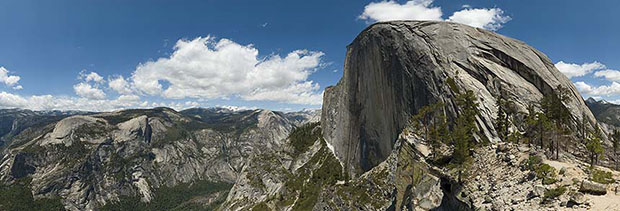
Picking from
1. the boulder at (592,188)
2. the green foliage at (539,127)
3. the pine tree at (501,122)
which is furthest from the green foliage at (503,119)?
the boulder at (592,188)

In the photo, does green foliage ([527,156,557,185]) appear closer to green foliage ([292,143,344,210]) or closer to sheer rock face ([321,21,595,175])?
sheer rock face ([321,21,595,175])

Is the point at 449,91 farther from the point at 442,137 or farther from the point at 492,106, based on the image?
the point at 442,137

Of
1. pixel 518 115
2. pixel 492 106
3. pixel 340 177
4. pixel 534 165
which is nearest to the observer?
pixel 534 165

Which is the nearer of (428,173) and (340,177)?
(428,173)

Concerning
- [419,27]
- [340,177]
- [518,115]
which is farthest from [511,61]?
[340,177]

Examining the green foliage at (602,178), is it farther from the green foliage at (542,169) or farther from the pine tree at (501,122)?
the pine tree at (501,122)

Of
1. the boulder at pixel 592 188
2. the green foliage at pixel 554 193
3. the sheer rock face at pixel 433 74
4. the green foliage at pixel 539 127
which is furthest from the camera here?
the sheer rock face at pixel 433 74

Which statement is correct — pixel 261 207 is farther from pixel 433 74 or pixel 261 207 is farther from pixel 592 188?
pixel 592 188
